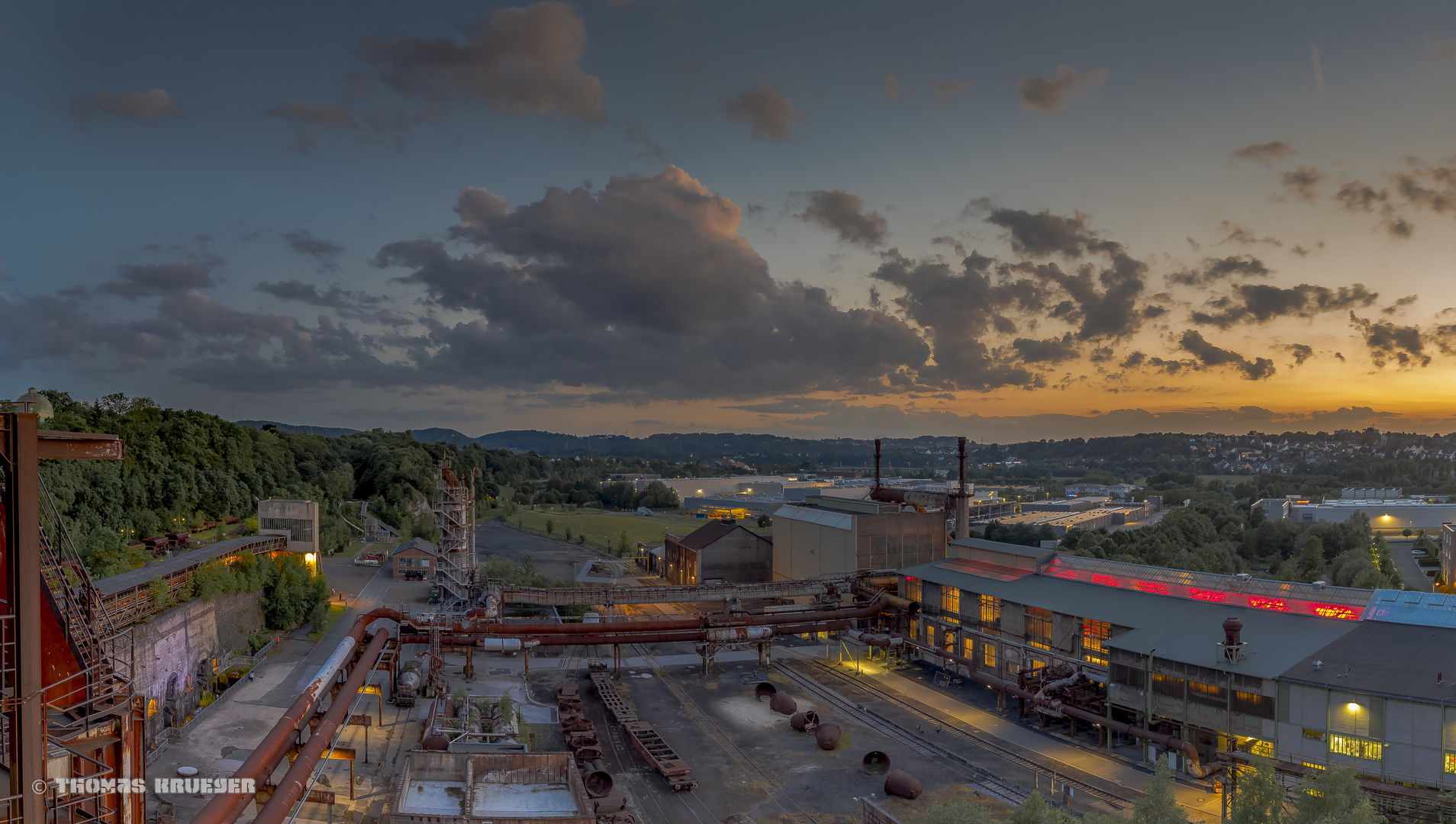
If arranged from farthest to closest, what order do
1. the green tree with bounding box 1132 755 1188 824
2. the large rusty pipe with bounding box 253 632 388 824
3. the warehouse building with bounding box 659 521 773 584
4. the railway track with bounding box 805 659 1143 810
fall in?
the warehouse building with bounding box 659 521 773 584
the railway track with bounding box 805 659 1143 810
the large rusty pipe with bounding box 253 632 388 824
the green tree with bounding box 1132 755 1188 824

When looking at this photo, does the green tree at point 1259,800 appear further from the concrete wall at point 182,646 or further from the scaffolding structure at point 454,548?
the scaffolding structure at point 454,548

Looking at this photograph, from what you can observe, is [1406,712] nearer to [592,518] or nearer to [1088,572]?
[1088,572]

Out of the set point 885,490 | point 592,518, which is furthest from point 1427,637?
point 592,518

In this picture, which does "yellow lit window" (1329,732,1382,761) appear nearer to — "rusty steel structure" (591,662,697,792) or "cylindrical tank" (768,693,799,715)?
"cylindrical tank" (768,693,799,715)

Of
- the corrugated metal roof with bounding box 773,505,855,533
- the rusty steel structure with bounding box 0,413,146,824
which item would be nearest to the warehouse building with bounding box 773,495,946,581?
the corrugated metal roof with bounding box 773,505,855,533

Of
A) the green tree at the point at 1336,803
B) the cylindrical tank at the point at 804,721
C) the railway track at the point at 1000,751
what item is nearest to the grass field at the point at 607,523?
the railway track at the point at 1000,751

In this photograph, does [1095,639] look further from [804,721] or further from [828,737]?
[804,721]
